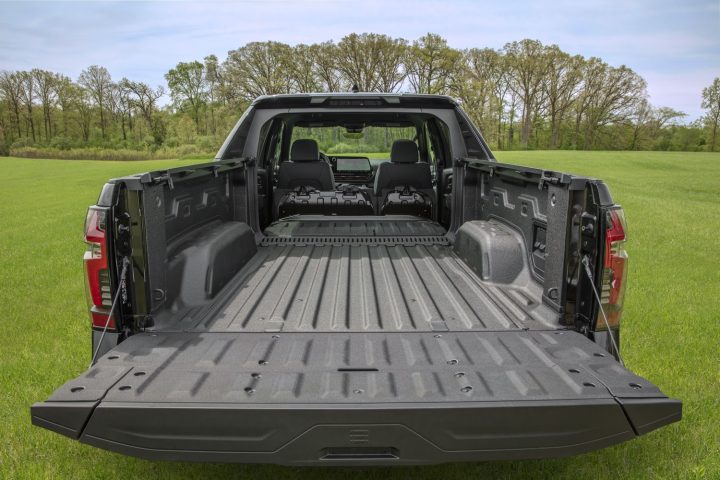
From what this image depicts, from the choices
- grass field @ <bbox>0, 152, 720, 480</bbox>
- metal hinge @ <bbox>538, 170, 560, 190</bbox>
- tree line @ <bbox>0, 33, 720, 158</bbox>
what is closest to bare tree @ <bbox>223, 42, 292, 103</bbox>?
tree line @ <bbox>0, 33, 720, 158</bbox>

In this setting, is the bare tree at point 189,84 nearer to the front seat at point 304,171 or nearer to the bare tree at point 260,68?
the bare tree at point 260,68

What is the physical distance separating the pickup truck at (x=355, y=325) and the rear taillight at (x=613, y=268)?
11 mm

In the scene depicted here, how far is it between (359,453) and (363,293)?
Result: 1643 millimetres

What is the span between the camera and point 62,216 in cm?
1373

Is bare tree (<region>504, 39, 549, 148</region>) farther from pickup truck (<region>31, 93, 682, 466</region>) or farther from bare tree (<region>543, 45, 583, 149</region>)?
pickup truck (<region>31, 93, 682, 466</region>)

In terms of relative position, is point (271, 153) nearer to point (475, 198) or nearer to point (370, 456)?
point (475, 198)

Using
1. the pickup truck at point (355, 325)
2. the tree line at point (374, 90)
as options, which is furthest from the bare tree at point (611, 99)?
the pickup truck at point (355, 325)

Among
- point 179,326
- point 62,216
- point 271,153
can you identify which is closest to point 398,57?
point 62,216

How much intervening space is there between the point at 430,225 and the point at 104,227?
3523 mm

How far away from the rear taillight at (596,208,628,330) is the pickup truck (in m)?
0.01

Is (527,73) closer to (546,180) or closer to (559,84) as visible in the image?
(559,84)

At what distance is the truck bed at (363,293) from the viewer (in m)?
2.98

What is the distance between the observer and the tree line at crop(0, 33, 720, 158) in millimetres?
51625

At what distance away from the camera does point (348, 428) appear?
194 centimetres
